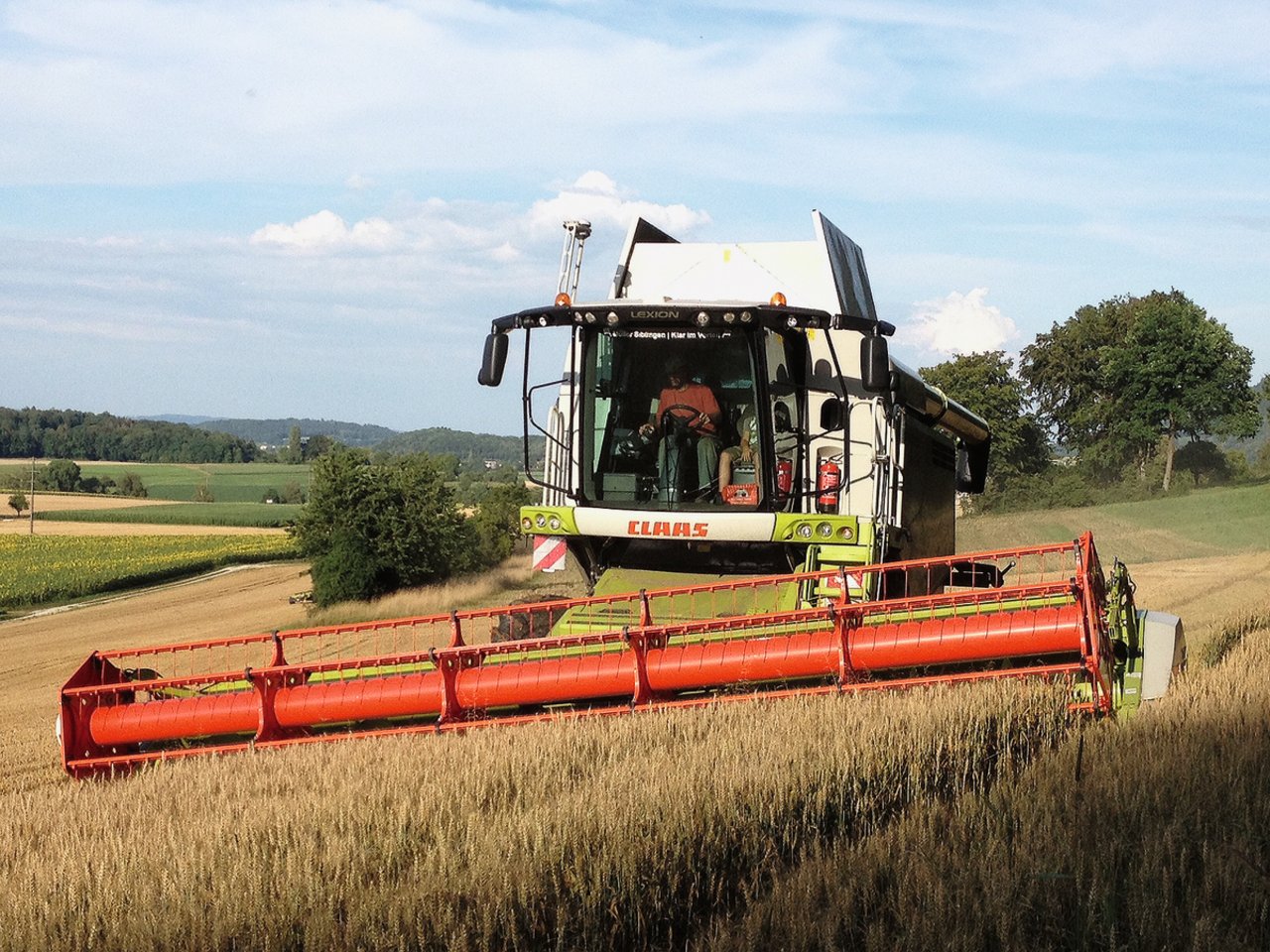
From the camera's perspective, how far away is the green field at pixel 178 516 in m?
58.6

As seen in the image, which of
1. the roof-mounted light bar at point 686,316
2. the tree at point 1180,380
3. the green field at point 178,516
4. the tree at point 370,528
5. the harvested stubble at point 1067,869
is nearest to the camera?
the harvested stubble at point 1067,869

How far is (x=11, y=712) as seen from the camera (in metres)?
14.3

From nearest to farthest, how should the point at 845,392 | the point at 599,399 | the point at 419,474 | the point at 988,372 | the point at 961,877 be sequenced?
the point at 961,877 → the point at 845,392 → the point at 599,399 → the point at 419,474 → the point at 988,372

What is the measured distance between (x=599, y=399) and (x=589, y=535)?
0.79 m

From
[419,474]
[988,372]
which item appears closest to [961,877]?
[419,474]

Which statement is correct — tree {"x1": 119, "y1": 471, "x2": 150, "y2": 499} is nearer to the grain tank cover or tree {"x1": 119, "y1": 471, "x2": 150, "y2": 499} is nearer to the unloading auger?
the grain tank cover

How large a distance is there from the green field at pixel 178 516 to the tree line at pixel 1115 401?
1072 inches

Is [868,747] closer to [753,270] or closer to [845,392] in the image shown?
[845,392]

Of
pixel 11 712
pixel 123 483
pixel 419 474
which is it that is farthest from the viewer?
pixel 123 483

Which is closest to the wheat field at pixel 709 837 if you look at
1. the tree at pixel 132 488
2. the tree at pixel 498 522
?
the tree at pixel 498 522

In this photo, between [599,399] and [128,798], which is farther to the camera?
[599,399]

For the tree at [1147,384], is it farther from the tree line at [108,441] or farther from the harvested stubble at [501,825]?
the tree line at [108,441]

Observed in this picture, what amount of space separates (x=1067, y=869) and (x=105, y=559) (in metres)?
42.2

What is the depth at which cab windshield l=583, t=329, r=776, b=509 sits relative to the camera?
8.03m
